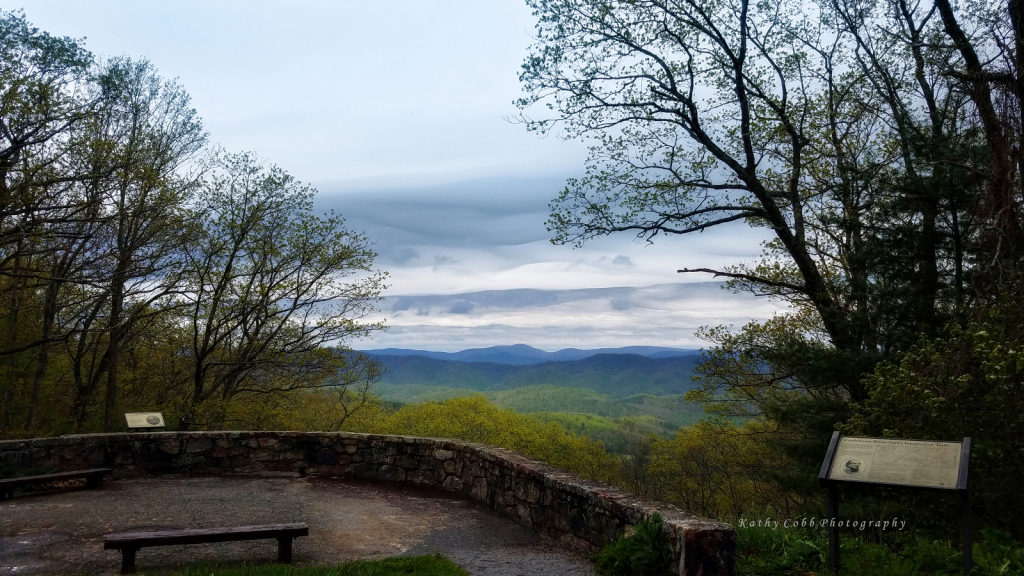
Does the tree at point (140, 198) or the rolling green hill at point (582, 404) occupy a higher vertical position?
the tree at point (140, 198)

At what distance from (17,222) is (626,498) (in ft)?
36.1

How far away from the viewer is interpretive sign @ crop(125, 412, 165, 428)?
31.0 ft

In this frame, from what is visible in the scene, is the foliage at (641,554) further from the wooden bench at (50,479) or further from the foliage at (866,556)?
the wooden bench at (50,479)

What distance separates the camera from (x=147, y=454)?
30.2 feet

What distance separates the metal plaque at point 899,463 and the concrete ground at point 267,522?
2006 mm

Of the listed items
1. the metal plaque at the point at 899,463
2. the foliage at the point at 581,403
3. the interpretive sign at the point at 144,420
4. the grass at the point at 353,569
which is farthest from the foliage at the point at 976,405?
the foliage at the point at 581,403

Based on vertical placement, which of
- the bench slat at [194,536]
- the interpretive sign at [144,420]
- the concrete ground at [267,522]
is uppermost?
the interpretive sign at [144,420]

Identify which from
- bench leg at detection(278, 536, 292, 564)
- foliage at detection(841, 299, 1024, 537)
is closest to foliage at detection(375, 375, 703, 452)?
foliage at detection(841, 299, 1024, 537)

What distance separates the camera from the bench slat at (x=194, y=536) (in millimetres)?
4816

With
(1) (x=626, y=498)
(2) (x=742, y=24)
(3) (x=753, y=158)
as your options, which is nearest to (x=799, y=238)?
(3) (x=753, y=158)

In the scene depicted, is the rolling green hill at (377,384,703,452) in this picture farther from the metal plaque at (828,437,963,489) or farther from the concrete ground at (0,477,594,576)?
the metal plaque at (828,437,963,489)

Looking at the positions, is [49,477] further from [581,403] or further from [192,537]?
[581,403]

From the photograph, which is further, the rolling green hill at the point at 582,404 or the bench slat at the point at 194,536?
the rolling green hill at the point at 582,404

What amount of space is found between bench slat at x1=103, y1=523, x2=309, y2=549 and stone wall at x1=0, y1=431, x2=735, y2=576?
88.6 inches
